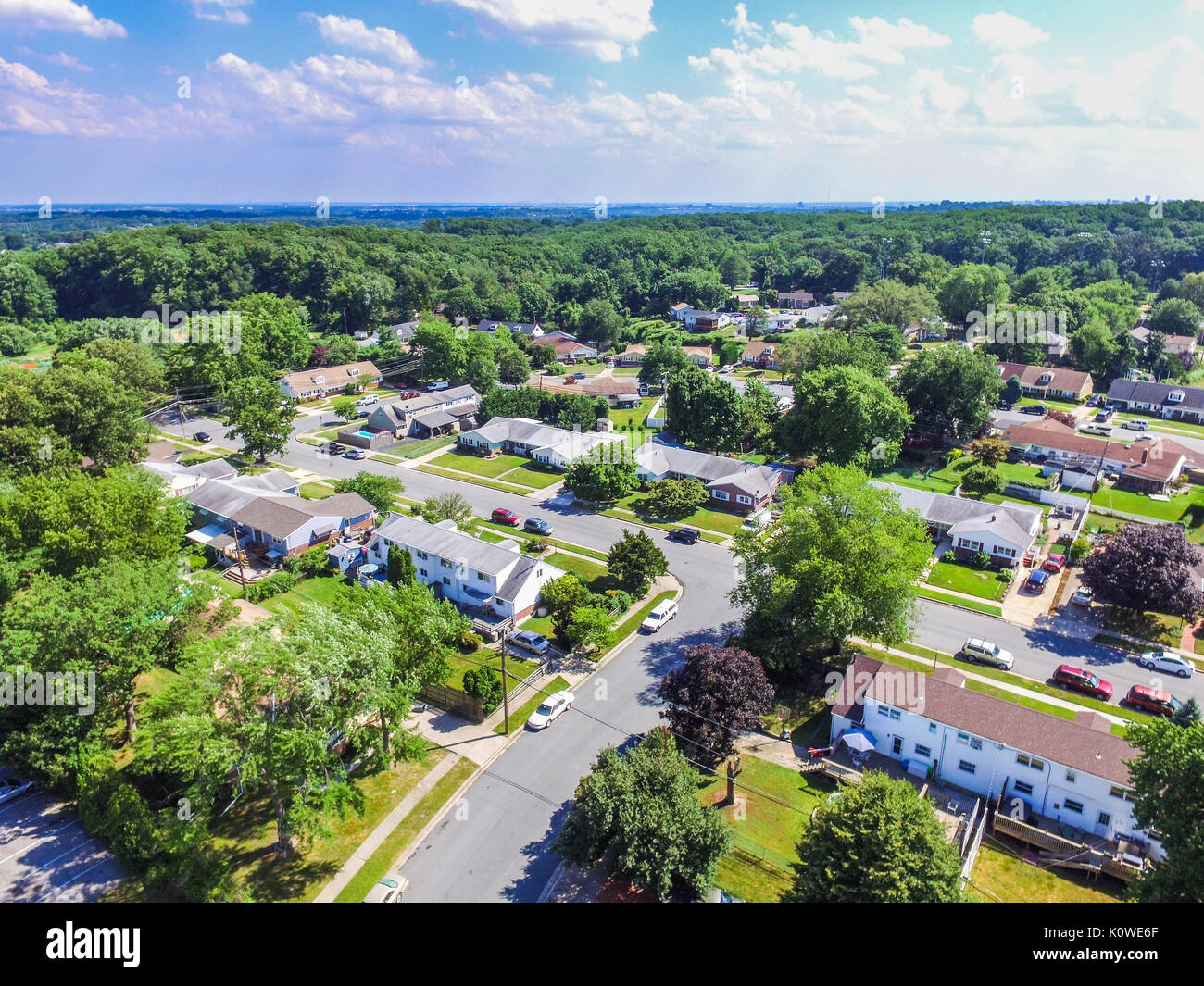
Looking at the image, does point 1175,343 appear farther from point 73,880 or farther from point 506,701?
point 73,880

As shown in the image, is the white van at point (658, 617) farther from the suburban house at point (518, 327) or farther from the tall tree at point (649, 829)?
the suburban house at point (518, 327)

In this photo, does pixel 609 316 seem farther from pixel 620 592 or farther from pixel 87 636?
pixel 87 636

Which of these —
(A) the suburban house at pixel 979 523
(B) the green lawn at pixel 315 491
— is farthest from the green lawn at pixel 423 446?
(A) the suburban house at pixel 979 523

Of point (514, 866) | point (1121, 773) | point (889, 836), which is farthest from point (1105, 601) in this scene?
point (514, 866)

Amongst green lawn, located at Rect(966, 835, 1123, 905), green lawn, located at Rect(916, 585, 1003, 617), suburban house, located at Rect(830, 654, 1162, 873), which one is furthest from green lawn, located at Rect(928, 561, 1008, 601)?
green lawn, located at Rect(966, 835, 1123, 905)

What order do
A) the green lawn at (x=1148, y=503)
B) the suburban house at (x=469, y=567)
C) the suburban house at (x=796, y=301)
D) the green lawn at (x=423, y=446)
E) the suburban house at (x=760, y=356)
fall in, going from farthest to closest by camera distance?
the suburban house at (x=796, y=301)
the suburban house at (x=760, y=356)
the green lawn at (x=423, y=446)
the green lawn at (x=1148, y=503)
the suburban house at (x=469, y=567)

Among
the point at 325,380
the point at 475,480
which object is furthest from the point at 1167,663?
the point at 325,380
